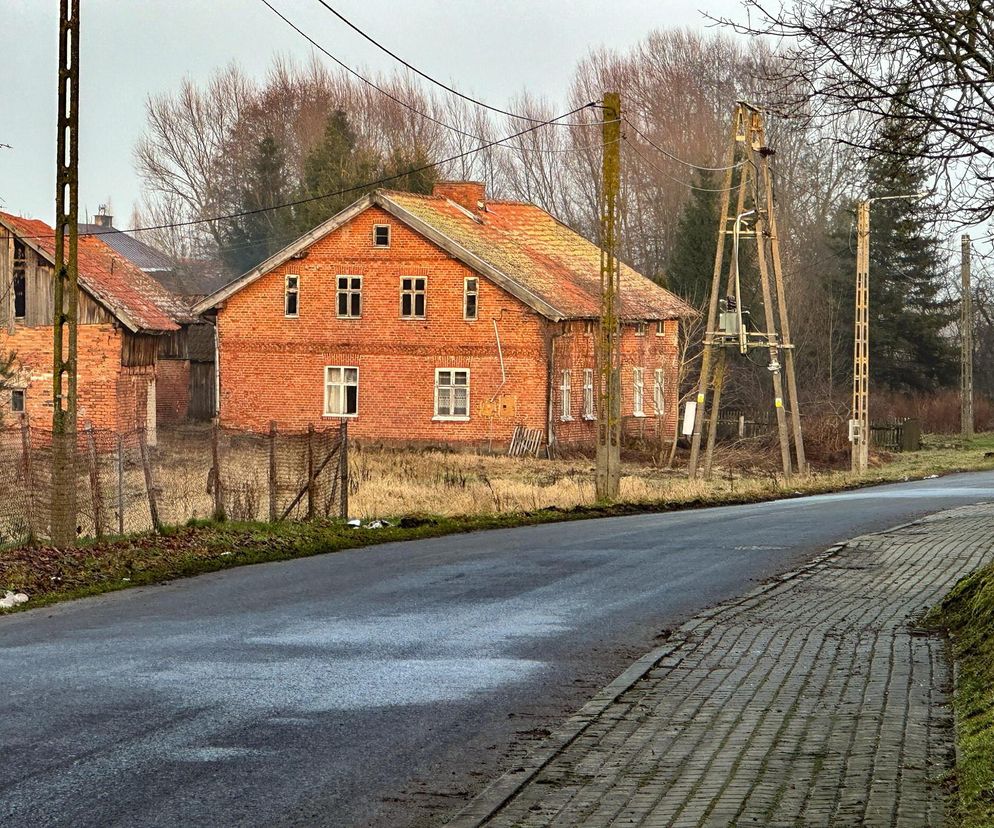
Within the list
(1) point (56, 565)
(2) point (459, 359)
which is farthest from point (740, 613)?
(2) point (459, 359)

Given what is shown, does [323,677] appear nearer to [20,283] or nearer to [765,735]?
[765,735]

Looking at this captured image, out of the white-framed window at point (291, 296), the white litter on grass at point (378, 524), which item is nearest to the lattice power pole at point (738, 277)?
the white-framed window at point (291, 296)

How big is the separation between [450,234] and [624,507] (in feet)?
68.5

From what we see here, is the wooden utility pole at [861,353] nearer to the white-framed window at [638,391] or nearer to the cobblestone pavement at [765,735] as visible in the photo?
the white-framed window at [638,391]

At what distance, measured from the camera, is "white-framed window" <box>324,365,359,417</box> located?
48.0 metres

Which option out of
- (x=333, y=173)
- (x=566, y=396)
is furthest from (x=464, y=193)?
(x=333, y=173)

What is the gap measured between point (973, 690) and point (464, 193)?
49046 millimetres

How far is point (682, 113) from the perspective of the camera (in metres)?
75.1

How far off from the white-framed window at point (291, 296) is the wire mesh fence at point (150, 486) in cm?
1286

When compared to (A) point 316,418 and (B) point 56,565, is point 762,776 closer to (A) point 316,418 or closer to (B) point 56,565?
(B) point 56,565

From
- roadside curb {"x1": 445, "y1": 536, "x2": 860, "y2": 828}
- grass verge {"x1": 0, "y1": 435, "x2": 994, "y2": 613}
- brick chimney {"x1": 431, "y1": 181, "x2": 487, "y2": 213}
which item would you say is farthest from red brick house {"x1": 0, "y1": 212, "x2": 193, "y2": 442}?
→ roadside curb {"x1": 445, "y1": 536, "x2": 860, "y2": 828}

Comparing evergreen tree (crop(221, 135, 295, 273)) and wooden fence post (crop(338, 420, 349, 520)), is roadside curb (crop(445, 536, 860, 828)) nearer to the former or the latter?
wooden fence post (crop(338, 420, 349, 520))

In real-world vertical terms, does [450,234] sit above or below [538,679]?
above

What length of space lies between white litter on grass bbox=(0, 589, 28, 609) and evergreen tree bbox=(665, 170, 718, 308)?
179ft
